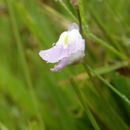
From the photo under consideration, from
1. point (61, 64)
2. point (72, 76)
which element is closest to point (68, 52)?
Answer: point (61, 64)

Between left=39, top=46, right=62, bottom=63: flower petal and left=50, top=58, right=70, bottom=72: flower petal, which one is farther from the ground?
left=39, top=46, right=62, bottom=63: flower petal

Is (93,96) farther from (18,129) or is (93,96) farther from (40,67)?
(18,129)

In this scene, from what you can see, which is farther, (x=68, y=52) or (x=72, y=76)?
(x=72, y=76)

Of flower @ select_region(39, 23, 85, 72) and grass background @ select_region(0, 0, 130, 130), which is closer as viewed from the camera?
flower @ select_region(39, 23, 85, 72)

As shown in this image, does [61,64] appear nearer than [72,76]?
Yes

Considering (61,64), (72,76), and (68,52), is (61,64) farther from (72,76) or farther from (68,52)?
(72,76)

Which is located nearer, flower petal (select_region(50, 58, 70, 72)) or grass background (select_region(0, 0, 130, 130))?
flower petal (select_region(50, 58, 70, 72))
